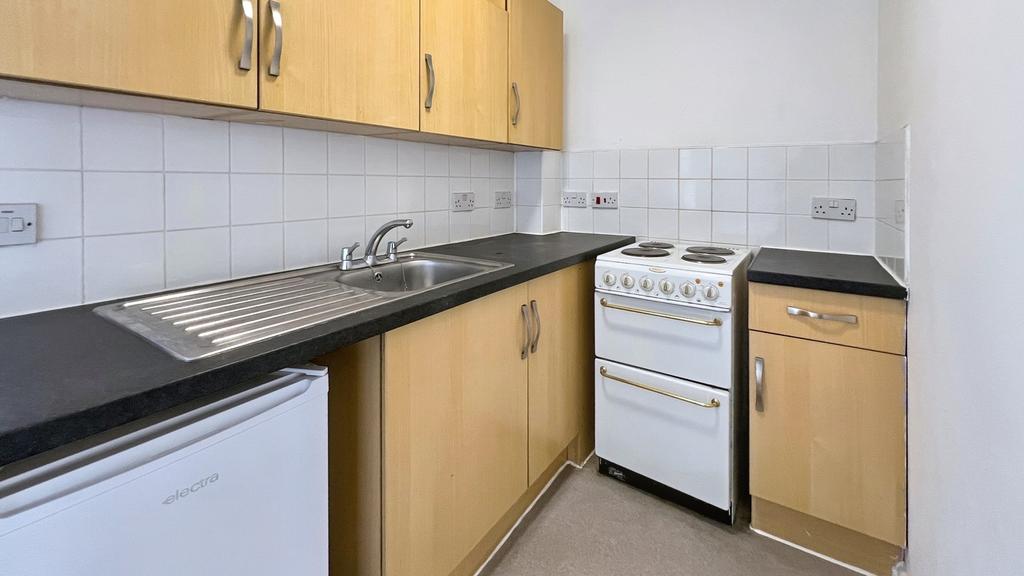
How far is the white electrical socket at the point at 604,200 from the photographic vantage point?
8.58 feet

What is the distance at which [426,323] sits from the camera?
125 cm

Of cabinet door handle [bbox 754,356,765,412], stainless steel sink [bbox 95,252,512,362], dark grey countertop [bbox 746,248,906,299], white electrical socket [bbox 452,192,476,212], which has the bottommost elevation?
cabinet door handle [bbox 754,356,765,412]

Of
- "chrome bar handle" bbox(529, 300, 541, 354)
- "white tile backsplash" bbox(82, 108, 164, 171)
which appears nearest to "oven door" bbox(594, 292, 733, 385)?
"chrome bar handle" bbox(529, 300, 541, 354)

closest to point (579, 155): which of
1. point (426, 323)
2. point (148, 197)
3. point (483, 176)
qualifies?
point (483, 176)

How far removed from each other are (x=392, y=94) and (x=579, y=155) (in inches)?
54.8

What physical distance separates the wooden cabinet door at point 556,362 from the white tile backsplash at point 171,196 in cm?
68

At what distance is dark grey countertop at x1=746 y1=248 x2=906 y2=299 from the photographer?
148cm

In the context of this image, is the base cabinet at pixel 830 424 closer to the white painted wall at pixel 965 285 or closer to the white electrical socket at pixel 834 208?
the white painted wall at pixel 965 285

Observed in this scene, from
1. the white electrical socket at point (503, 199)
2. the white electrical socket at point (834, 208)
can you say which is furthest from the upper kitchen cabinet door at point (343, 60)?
the white electrical socket at point (834, 208)

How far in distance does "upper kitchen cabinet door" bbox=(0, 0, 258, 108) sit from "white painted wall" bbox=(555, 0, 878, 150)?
187 centimetres

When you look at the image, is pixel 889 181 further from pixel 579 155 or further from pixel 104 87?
pixel 104 87

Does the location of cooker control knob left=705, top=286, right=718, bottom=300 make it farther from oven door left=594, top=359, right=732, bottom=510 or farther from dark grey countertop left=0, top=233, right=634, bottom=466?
dark grey countertop left=0, top=233, right=634, bottom=466

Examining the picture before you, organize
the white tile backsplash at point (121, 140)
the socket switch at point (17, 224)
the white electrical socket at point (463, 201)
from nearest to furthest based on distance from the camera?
1. the socket switch at point (17, 224)
2. the white tile backsplash at point (121, 140)
3. the white electrical socket at point (463, 201)

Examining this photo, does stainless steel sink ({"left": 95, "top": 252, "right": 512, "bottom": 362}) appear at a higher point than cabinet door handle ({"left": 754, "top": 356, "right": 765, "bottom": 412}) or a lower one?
higher
